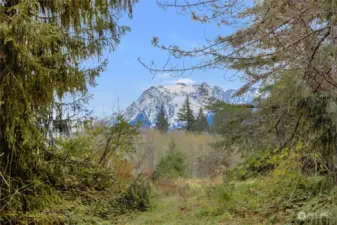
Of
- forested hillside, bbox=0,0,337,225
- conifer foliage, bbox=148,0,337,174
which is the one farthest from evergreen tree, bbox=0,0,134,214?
conifer foliage, bbox=148,0,337,174

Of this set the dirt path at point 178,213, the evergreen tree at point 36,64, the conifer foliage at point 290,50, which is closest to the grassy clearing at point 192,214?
the dirt path at point 178,213

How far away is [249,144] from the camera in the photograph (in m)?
6.12

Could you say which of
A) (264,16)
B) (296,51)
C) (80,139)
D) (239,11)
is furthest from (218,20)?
(80,139)

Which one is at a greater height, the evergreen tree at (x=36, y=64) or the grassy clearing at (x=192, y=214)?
the evergreen tree at (x=36, y=64)

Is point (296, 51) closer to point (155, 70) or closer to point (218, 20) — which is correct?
point (218, 20)

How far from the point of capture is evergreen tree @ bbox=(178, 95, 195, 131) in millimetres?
23312

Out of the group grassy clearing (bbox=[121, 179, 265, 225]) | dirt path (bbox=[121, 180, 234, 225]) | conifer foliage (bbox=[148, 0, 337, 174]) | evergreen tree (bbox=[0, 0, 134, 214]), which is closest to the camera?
conifer foliage (bbox=[148, 0, 337, 174])

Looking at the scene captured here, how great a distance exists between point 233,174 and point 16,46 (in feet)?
9.61

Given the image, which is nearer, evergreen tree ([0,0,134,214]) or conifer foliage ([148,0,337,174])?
conifer foliage ([148,0,337,174])

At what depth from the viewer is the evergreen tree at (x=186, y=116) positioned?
23312mm

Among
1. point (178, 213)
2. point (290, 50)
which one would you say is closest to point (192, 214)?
point (178, 213)

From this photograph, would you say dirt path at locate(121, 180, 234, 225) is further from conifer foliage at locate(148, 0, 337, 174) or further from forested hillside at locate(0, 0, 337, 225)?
conifer foliage at locate(148, 0, 337, 174)

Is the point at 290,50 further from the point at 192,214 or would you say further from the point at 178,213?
the point at 178,213

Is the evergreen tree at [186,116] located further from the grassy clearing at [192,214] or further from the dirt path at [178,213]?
the grassy clearing at [192,214]
